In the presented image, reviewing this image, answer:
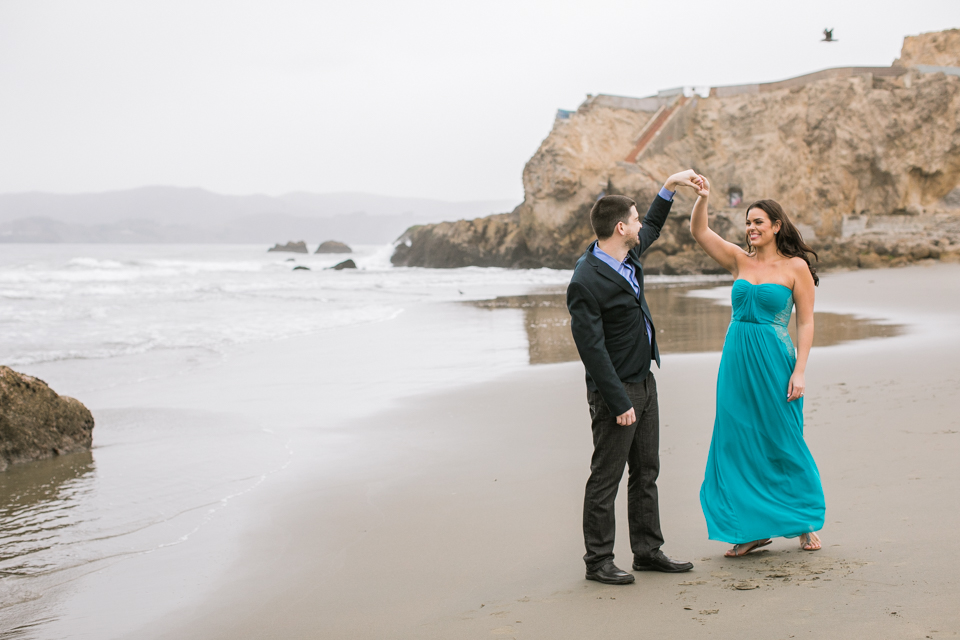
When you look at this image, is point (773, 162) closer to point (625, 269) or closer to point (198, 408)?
point (198, 408)

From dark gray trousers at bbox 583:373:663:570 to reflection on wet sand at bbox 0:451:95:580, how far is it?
2851 millimetres

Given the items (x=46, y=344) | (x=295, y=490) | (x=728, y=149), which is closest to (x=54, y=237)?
(x=728, y=149)

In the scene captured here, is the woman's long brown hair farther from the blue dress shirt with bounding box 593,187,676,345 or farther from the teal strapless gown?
the blue dress shirt with bounding box 593,187,676,345

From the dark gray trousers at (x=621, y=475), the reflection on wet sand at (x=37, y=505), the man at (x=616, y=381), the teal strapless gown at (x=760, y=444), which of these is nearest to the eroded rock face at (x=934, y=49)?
the teal strapless gown at (x=760, y=444)

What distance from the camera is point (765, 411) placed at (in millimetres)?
3219

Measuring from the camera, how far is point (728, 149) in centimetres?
4238

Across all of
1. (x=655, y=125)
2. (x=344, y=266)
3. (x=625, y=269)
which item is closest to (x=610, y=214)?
(x=625, y=269)

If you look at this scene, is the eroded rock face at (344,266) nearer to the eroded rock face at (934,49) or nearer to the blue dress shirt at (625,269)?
the eroded rock face at (934,49)

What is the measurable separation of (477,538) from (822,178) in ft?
137

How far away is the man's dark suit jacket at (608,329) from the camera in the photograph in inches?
114

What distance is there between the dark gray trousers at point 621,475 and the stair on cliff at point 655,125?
4170 centimetres

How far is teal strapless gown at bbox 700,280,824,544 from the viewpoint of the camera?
124 inches

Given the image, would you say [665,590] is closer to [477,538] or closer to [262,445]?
[477,538]

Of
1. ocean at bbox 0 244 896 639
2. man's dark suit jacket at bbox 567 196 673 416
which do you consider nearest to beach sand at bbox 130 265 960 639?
ocean at bbox 0 244 896 639
